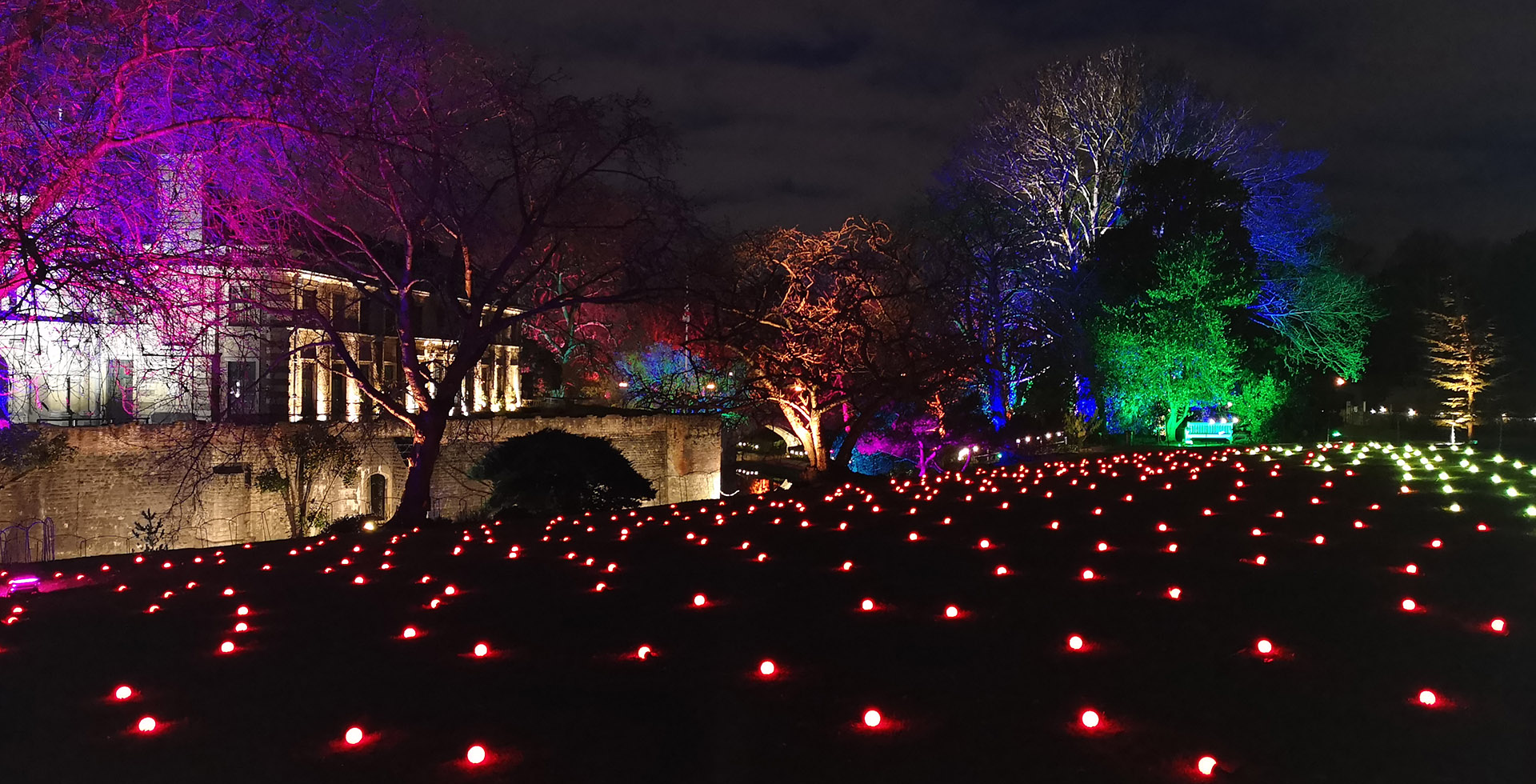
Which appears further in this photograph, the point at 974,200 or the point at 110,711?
the point at 974,200

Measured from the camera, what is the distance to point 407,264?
1283cm

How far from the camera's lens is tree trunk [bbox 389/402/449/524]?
13.0 meters

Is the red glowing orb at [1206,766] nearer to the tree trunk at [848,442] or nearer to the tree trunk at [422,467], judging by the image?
the tree trunk at [422,467]

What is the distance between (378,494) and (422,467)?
1086 centimetres

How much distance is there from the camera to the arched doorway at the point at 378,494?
74.7 feet

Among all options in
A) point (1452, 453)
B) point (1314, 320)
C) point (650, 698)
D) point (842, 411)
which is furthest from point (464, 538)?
point (1314, 320)

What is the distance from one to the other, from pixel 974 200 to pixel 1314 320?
12509 millimetres

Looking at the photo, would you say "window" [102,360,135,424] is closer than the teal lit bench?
Yes

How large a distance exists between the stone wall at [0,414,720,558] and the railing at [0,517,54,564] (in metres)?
0.29

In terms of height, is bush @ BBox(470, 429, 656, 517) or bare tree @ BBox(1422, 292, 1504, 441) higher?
bare tree @ BBox(1422, 292, 1504, 441)

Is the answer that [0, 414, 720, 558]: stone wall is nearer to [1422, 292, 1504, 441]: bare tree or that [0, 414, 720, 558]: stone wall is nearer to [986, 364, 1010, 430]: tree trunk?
[986, 364, 1010, 430]: tree trunk

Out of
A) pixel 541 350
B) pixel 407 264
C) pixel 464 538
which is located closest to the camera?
pixel 464 538

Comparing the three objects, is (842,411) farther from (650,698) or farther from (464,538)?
(650,698)

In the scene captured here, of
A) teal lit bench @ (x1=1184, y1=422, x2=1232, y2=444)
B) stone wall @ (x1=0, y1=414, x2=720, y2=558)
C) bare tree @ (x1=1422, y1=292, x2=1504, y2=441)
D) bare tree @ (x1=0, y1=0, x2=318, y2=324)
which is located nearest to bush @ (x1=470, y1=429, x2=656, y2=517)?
stone wall @ (x1=0, y1=414, x2=720, y2=558)
